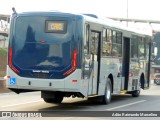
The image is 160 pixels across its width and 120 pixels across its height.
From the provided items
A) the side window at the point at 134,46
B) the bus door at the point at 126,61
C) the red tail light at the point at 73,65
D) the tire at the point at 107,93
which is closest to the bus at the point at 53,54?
the red tail light at the point at 73,65

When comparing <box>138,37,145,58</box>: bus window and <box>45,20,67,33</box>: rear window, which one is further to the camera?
<box>138,37,145,58</box>: bus window

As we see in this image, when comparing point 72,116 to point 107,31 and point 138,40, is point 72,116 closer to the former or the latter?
point 107,31

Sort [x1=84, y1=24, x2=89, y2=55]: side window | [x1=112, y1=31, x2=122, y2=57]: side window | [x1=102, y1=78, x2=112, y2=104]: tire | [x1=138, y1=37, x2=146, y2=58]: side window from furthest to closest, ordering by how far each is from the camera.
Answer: [x1=138, y1=37, x2=146, y2=58]: side window → [x1=112, y1=31, x2=122, y2=57]: side window → [x1=102, y1=78, x2=112, y2=104]: tire → [x1=84, y1=24, x2=89, y2=55]: side window

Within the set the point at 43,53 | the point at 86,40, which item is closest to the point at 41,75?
the point at 43,53

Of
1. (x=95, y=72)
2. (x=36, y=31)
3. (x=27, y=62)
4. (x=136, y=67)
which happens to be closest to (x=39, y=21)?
(x=36, y=31)

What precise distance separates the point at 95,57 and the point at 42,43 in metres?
2.38

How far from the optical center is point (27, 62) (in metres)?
16.2

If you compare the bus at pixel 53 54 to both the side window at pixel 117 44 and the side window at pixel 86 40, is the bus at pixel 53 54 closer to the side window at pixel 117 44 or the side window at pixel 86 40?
the side window at pixel 86 40

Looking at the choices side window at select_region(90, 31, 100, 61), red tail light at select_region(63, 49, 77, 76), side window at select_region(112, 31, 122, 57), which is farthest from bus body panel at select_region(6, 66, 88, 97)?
side window at select_region(112, 31, 122, 57)

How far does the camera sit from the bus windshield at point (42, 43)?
15898mm

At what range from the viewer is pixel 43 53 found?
52.6 feet

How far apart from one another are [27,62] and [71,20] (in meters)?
1.95

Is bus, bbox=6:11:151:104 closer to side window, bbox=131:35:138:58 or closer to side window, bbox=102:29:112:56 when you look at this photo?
side window, bbox=102:29:112:56

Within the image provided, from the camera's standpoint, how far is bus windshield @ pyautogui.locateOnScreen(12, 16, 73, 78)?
1590 cm
